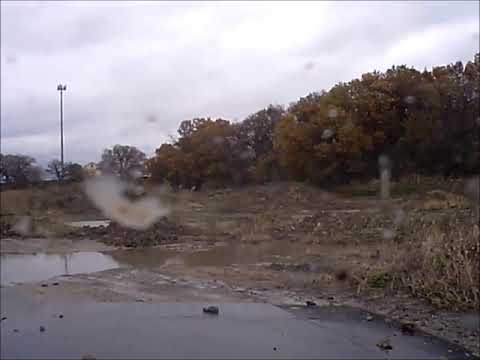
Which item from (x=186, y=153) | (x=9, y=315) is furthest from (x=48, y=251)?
(x=186, y=153)

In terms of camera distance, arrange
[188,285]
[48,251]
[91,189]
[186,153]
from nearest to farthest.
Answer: [188,285], [48,251], [91,189], [186,153]

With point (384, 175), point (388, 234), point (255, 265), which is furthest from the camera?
point (384, 175)

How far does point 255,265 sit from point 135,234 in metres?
7.04

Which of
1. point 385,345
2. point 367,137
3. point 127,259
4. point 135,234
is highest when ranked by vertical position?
point 367,137

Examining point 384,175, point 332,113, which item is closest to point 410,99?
point 332,113

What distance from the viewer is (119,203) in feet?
95.5

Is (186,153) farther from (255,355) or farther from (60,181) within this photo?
(255,355)

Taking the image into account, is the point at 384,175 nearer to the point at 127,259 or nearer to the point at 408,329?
the point at 127,259

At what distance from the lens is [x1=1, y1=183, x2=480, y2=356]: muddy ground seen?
991 cm

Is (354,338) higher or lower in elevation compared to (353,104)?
lower

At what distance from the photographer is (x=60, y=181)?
1934 cm

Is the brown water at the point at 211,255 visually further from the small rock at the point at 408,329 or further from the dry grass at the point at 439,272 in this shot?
the small rock at the point at 408,329

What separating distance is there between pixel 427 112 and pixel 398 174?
191 inches

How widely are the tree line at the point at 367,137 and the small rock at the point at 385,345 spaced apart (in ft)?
110
